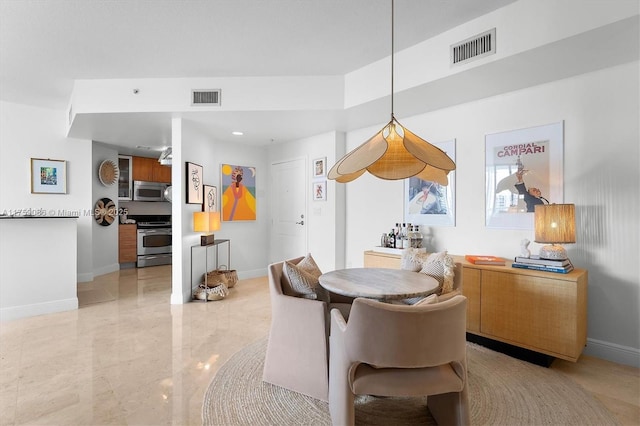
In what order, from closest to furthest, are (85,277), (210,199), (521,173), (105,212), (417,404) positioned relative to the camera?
(417,404) → (521,173) → (210,199) → (85,277) → (105,212)

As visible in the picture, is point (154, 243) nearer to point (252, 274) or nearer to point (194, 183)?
point (252, 274)

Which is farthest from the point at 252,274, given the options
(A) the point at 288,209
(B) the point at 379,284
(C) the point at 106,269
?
(B) the point at 379,284

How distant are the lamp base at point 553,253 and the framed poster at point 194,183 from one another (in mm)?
3995

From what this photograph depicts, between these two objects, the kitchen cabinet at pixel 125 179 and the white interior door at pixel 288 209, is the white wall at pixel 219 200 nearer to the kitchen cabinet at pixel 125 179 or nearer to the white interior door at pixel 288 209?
the white interior door at pixel 288 209

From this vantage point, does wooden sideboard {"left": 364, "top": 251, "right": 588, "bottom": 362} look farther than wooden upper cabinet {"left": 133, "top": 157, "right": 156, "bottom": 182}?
No

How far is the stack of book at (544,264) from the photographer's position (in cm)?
255

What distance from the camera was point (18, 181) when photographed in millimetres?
4781

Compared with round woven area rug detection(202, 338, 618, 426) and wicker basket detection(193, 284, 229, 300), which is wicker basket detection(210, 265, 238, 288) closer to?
wicker basket detection(193, 284, 229, 300)

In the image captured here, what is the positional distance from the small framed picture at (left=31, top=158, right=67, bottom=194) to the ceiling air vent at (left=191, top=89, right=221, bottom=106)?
291cm

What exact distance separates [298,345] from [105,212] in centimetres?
564

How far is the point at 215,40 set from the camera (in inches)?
117

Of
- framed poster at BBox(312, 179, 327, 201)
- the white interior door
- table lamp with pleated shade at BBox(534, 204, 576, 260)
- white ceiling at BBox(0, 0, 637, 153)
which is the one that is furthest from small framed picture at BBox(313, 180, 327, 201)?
table lamp with pleated shade at BBox(534, 204, 576, 260)

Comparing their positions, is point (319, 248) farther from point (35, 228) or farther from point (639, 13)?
point (639, 13)

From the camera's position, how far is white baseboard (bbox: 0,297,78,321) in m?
3.64
